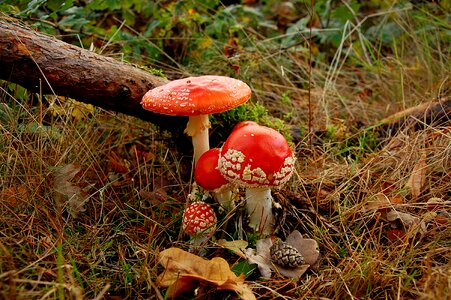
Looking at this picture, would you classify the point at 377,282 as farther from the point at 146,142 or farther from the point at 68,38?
the point at 68,38

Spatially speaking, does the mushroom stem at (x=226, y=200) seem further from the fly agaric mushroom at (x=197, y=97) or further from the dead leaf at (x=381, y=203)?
the dead leaf at (x=381, y=203)

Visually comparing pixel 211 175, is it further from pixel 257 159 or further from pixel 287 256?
pixel 287 256

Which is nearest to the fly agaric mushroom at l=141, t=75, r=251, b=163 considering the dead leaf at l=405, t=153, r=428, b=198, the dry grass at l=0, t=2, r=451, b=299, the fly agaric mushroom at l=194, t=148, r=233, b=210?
the fly agaric mushroom at l=194, t=148, r=233, b=210

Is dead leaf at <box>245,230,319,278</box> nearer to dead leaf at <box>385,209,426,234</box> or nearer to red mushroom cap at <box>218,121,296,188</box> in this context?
red mushroom cap at <box>218,121,296,188</box>

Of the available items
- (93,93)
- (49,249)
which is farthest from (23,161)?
(49,249)

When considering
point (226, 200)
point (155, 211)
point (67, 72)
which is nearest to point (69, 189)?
point (155, 211)
